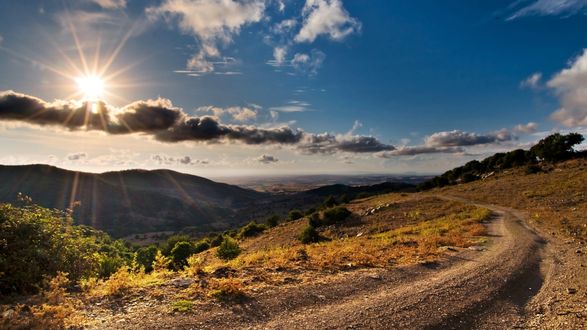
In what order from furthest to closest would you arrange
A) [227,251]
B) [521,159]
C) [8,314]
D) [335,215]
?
[521,159] < [335,215] < [227,251] < [8,314]

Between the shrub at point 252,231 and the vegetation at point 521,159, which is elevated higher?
the vegetation at point 521,159

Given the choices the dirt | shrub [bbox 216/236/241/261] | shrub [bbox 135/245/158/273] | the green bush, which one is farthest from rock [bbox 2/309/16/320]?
shrub [bbox 135/245/158/273]

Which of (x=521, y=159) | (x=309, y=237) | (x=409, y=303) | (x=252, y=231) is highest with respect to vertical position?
(x=521, y=159)

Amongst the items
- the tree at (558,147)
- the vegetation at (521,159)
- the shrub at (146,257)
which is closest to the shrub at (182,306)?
the shrub at (146,257)

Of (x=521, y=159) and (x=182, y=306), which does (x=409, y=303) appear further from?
(x=521, y=159)

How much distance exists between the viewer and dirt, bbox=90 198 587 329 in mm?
7152

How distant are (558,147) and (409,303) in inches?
3567

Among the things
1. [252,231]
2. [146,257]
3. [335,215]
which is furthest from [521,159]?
[146,257]

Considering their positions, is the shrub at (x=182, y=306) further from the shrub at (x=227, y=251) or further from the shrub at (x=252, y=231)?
the shrub at (x=252, y=231)

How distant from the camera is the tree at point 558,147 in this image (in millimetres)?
73625

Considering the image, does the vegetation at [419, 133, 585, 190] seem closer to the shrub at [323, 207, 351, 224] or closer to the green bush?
the shrub at [323, 207, 351, 224]

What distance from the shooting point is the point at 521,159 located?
85.8m

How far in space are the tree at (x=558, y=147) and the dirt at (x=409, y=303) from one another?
3110 inches

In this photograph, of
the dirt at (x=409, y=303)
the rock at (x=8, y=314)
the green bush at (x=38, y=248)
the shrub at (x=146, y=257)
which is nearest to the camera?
the rock at (x=8, y=314)
